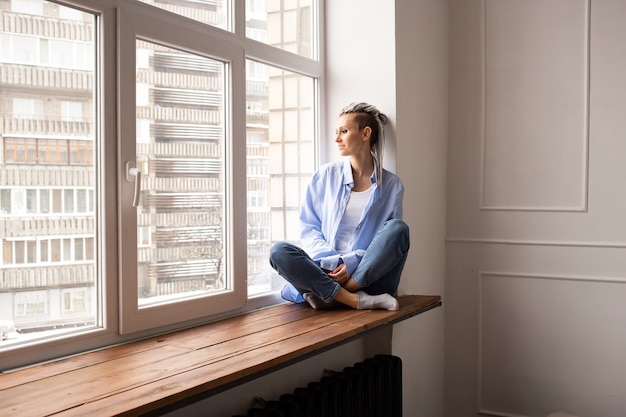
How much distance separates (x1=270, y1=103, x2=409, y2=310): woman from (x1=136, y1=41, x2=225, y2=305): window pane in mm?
282

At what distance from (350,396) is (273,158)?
0.92 meters

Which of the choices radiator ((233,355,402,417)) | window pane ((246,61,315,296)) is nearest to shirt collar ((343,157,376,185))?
window pane ((246,61,315,296))

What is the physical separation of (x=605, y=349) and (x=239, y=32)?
78.2 inches

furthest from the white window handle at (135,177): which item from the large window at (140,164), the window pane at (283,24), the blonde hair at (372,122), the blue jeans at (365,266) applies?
the blonde hair at (372,122)

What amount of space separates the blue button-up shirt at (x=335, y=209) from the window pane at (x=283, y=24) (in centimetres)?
51

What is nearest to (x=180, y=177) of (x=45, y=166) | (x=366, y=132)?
(x=45, y=166)

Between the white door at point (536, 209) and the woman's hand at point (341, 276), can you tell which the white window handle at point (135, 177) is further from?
the white door at point (536, 209)

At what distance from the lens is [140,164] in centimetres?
195

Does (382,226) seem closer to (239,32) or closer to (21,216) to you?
(239,32)

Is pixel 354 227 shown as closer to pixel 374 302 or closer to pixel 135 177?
pixel 374 302

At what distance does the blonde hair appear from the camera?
2.56 m

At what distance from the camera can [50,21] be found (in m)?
1.68

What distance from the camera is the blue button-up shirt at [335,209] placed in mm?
2488

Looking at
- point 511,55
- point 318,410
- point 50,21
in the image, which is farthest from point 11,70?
point 511,55
